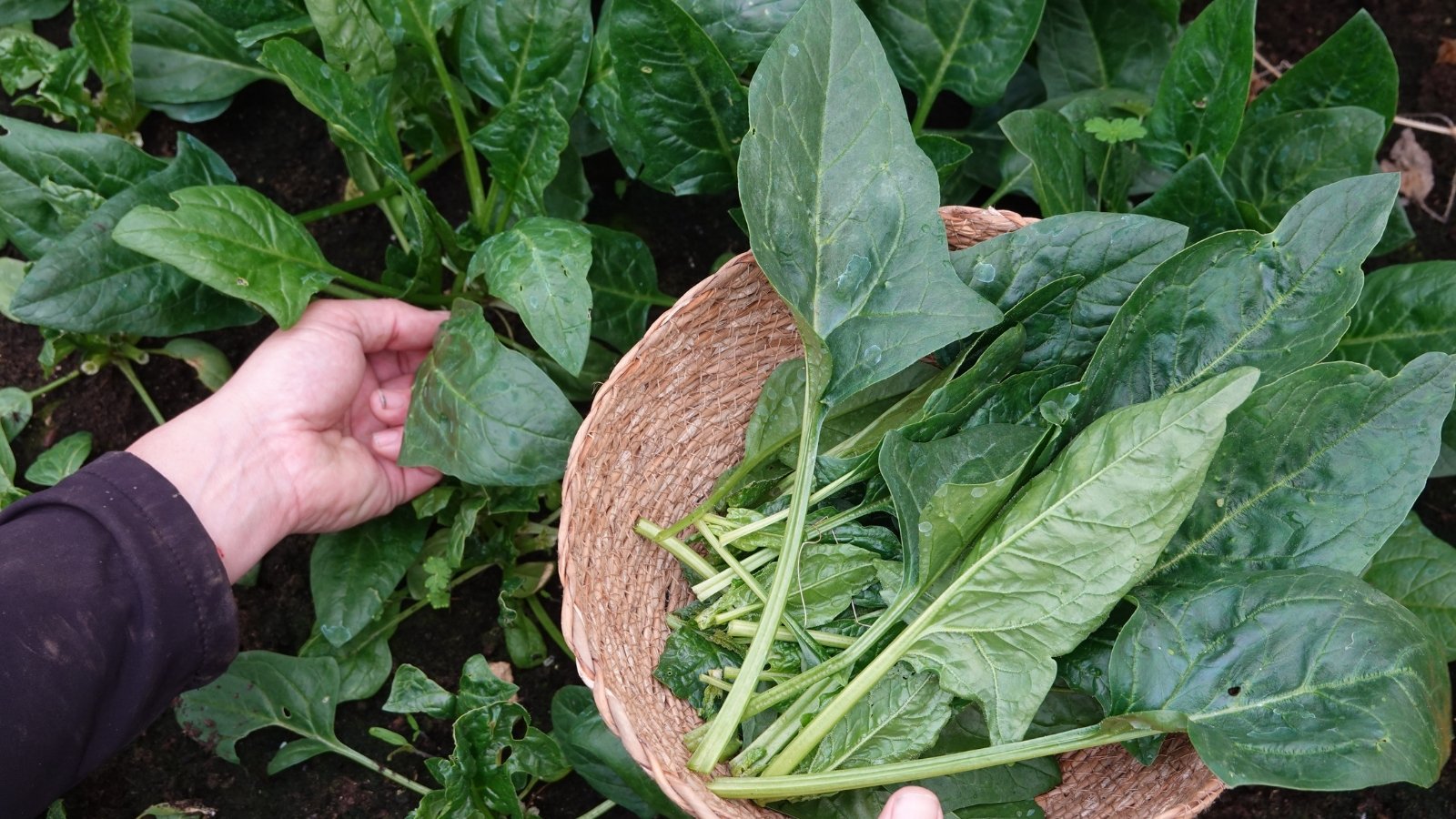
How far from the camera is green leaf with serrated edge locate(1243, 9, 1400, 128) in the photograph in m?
1.32

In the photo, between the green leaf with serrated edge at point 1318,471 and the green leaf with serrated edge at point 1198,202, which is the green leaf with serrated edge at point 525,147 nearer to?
the green leaf with serrated edge at point 1198,202

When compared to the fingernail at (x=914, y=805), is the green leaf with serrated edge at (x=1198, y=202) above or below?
above

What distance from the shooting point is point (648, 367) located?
122 cm

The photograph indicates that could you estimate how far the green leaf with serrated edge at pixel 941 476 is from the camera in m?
1.06

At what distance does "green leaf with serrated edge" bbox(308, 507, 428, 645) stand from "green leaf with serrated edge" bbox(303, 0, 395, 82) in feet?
1.88

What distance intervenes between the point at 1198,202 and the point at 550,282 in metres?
0.74

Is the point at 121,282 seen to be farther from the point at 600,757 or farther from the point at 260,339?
the point at 600,757

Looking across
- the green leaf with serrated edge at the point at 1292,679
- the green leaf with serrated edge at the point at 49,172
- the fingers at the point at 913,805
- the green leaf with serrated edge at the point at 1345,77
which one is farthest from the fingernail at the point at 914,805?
the green leaf with serrated edge at the point at 49,172

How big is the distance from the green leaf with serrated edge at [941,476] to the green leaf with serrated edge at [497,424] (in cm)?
37

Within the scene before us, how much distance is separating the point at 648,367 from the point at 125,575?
609mm

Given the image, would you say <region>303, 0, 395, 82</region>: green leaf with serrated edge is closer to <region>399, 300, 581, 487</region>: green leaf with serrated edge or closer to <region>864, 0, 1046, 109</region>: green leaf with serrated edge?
<region>399, 300, 581, 487</region>: green leaf with serrated edge

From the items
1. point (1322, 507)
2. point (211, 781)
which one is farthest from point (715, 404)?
point (211, 781)

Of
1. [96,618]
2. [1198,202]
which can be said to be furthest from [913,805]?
[96,618]

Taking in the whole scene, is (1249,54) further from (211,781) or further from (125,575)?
(211,781)
